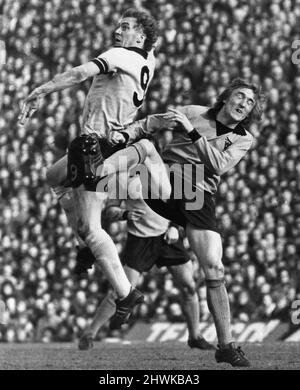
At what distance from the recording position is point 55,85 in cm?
685

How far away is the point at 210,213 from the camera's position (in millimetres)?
7477

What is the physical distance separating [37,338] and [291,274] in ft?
11.3

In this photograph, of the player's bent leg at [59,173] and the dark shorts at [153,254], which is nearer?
the player's bent leg at [59,173]

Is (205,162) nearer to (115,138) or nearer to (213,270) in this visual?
(115,138)

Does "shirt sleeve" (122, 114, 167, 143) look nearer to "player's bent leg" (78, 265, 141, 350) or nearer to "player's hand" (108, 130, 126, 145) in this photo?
"player's hand" (108, 130, 126, 145)

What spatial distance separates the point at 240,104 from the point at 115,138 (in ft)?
3.19

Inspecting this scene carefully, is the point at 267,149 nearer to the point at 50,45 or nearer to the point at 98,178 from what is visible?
the point at 50,45

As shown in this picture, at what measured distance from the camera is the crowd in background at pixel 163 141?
1285cm

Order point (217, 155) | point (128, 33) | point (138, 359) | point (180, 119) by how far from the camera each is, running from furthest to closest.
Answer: point (138, 359)
point (128, 33)
point (217, 155)
point (180, 119)

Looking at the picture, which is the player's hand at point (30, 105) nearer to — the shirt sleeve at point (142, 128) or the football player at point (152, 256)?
the shirt sleeve at point (142, 128)

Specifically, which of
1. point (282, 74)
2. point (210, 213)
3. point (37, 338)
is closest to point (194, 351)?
point (210, 213)

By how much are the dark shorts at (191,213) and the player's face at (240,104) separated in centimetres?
62

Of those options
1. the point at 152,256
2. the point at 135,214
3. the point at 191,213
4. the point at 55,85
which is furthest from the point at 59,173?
the point at 152,256

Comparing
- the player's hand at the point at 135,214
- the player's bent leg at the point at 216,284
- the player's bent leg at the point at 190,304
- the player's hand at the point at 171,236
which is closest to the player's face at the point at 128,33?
the player's bent leg at the point at 216,284
